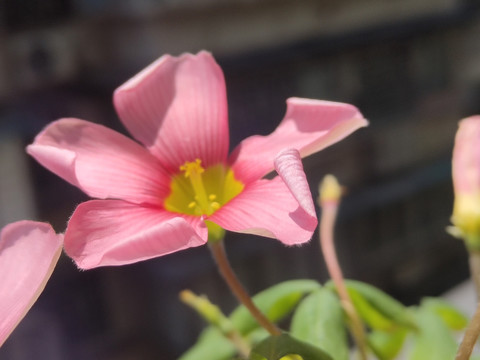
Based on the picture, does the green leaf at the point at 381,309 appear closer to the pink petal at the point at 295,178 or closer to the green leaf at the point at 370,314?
the green leaf at the point at 370,314

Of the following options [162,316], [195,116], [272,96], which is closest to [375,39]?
[272,96]

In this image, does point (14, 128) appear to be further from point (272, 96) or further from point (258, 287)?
point (258, 287)

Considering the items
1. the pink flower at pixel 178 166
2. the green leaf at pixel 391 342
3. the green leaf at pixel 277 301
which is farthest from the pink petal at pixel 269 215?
the green leaf at pixel 391 342

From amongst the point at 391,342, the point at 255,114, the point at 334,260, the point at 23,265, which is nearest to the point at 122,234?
the point at 23,265

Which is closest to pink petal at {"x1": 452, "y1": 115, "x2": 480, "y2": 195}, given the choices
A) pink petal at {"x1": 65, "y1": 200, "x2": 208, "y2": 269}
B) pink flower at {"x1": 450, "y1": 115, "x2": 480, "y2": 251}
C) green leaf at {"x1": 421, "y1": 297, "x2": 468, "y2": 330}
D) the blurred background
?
pink flower at {"x1": 450, "y1": 115, "x2": 480, "y2": 251}

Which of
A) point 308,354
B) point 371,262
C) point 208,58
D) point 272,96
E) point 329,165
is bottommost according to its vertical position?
point 371,262
